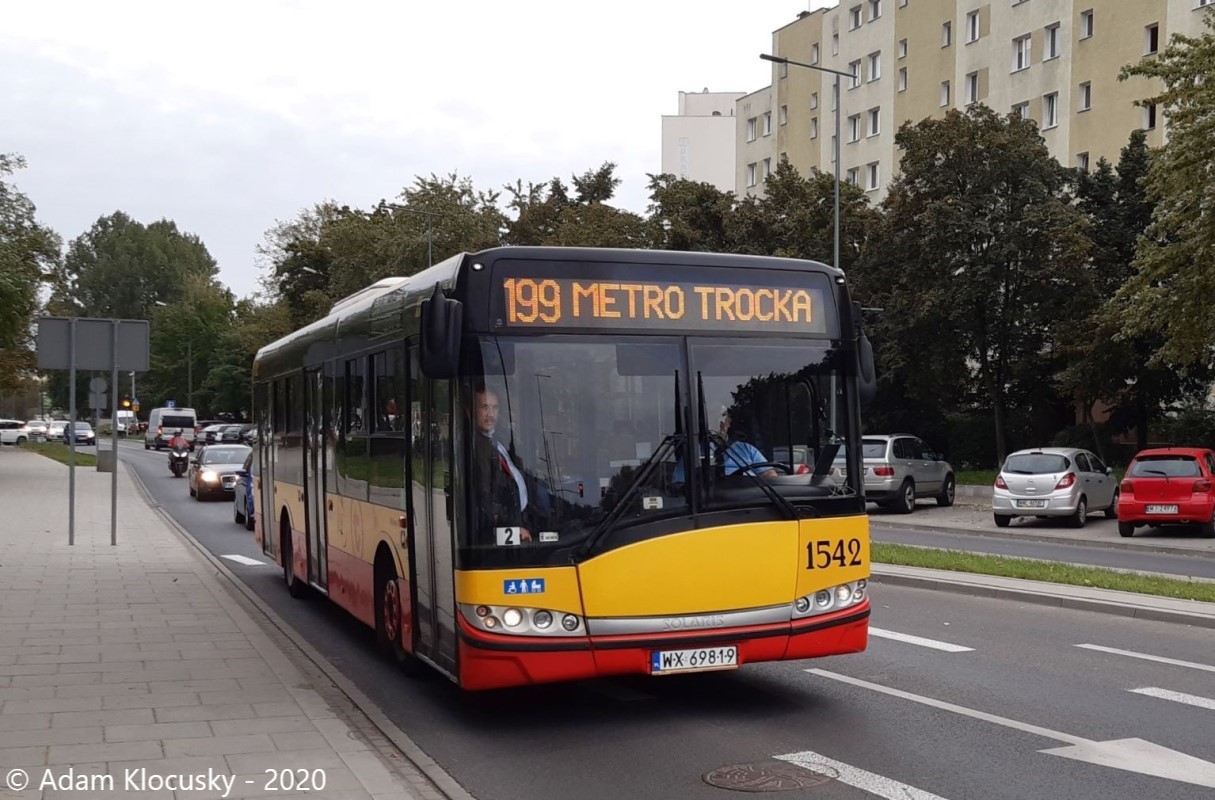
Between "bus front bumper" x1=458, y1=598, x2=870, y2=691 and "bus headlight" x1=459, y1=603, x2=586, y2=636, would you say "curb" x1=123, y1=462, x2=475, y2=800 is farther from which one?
"bus headlight" x1=459, y1=603, x2=586, y2=636

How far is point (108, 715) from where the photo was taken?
26.2 feet

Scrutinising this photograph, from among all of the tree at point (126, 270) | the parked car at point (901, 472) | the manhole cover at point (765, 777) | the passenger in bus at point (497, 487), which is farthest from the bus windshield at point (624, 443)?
the tree at point (126, 270)

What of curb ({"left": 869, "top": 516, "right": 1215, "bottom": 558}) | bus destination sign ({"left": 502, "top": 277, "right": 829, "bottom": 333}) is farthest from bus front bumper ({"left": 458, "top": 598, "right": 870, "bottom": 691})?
curb ({"left": 869, "top": 516, "right": 1215, "bottom": 558})

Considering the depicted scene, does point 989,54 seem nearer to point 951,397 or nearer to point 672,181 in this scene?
point 672,181

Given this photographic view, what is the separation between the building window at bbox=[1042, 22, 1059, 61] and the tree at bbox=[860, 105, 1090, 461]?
1688cm

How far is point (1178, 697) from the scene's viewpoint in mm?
8789

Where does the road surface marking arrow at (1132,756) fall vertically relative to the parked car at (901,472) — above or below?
below

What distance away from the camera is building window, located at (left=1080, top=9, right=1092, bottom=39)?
169 feet

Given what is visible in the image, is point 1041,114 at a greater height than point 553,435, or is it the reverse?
point 1041,114

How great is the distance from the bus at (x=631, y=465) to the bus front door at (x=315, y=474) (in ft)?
12.1

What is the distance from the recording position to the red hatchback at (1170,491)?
77.4 feet

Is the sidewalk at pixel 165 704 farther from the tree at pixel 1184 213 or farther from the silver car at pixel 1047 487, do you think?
the tree at pixel 1184 213

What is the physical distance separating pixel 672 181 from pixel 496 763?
48314mm

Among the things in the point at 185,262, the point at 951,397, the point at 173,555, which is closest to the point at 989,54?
the point at 951,397
